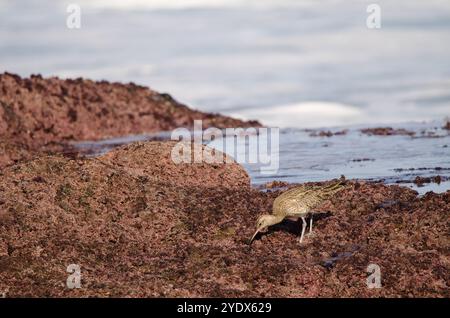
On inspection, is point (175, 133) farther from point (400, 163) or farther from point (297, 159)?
point (400, 163)

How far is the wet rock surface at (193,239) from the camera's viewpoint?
13430 millimetres

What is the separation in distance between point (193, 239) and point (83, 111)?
29019 millimetres

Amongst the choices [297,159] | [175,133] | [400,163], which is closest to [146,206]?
[400,163]

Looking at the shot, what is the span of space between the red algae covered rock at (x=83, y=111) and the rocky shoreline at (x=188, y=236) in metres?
22.5

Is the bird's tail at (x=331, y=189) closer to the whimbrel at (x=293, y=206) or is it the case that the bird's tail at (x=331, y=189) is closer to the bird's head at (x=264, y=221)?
the whimbrel at (x=293, y=206)

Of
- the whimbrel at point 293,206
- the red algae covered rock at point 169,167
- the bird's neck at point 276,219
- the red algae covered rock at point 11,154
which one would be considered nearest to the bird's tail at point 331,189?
the whimbrel at point 293,206

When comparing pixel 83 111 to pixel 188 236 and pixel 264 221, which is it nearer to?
Answer: pixel 188 236

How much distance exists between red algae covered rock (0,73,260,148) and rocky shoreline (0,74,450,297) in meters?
22.5

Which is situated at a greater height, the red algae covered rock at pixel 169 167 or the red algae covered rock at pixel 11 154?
the red algae covered rock at pixel 169 167

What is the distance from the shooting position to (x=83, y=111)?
43469mm

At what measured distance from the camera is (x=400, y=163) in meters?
25.1

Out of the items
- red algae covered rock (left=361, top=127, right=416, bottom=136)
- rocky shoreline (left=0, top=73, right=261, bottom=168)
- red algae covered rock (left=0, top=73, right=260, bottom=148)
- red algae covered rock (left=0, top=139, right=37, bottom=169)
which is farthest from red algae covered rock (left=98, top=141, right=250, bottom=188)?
red algae covered rock (left=0, top=73, right=260, bottom=148)

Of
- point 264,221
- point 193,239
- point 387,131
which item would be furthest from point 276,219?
point 387,131

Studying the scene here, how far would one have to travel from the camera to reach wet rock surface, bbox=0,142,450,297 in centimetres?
1343
